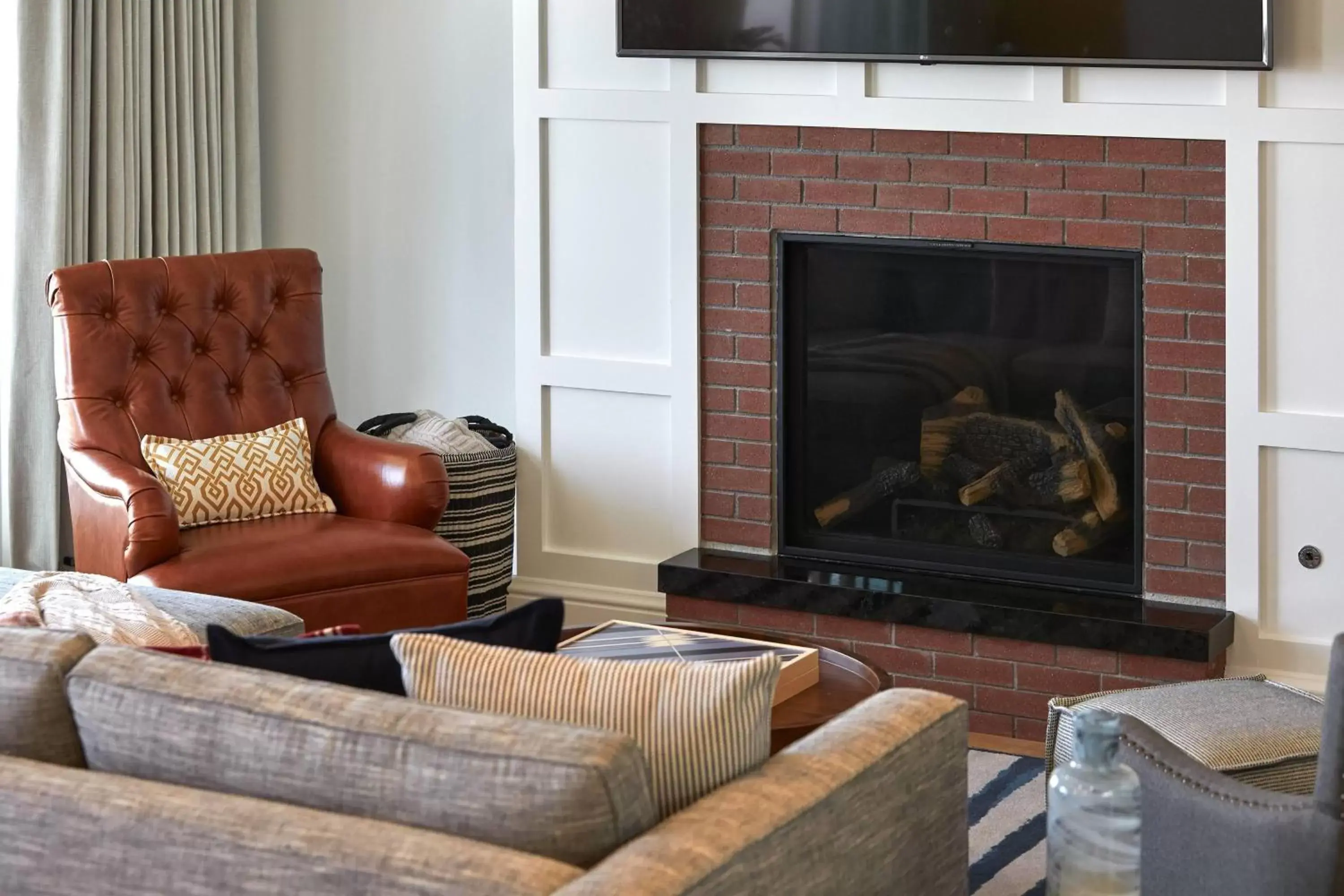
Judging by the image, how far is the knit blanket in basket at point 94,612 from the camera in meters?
2.61

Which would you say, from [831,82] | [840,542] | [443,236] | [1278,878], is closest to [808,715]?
[1278,878]

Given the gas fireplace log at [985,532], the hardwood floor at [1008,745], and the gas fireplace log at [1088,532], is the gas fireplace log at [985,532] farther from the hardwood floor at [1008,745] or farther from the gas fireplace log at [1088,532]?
the hardwood floor at [1008,745]

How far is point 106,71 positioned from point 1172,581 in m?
2.97

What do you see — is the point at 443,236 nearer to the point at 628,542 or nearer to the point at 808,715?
the point at 628,542

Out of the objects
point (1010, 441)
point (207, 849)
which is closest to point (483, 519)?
point (1010, 441)

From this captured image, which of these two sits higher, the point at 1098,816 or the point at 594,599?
the point at 1098,816

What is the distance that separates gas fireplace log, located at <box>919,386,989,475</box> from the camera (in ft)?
13.6

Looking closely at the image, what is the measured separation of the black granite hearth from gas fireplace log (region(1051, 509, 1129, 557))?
0.11 meters

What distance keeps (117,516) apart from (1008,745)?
6.60ft

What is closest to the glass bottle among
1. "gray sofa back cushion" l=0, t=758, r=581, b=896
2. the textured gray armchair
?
the textured gray armchair

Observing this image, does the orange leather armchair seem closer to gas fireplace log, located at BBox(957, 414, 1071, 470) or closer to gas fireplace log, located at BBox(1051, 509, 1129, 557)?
gas fireplace log, located at BBox(957, 414, 1071, 470)

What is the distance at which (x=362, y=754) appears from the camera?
5.65ft

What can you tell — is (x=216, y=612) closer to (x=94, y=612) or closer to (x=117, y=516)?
(x=94, y=612)

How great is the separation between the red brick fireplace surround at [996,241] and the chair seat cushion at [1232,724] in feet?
2.77
